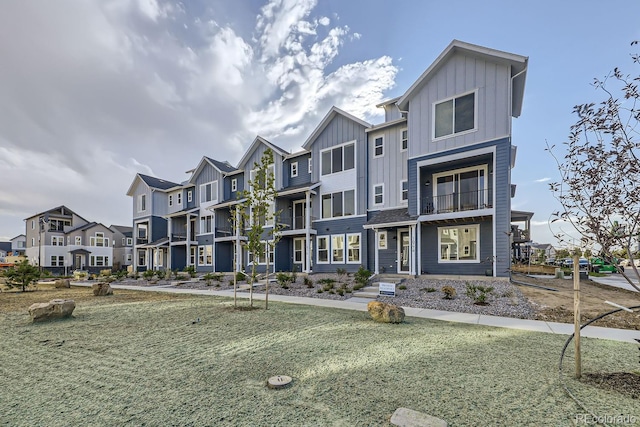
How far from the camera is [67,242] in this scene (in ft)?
126

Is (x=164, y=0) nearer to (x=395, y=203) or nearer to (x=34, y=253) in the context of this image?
(x=395, y=203)

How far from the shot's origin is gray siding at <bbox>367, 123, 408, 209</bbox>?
667 inches

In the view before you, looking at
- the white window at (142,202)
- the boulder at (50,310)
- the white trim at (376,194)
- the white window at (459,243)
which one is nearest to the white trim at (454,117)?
the white trim at (376,194)

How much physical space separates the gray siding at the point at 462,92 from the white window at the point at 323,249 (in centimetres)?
813

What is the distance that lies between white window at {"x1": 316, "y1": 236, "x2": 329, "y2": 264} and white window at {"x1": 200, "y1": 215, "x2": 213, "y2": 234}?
1227 centimetres

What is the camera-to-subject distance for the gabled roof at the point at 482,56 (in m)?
12.6

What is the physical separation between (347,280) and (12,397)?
13.6 meters

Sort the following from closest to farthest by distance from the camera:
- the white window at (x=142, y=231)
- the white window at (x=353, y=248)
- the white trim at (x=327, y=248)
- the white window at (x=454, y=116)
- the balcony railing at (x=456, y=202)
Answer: the white window at (x=454, y=116) → the balcony railing at (x=456, y=202) → the white window at (x=353, y=248) → the white trim at (x=327, y=248) → the white window at (x=142, y=231)

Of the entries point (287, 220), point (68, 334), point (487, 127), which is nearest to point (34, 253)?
point (287, 220)

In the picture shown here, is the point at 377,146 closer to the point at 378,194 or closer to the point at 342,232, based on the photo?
the point at 378,194

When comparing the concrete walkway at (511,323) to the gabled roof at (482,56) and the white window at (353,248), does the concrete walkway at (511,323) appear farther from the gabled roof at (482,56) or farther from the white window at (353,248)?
the gabled roof at (482,56)

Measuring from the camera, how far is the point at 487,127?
13.2m

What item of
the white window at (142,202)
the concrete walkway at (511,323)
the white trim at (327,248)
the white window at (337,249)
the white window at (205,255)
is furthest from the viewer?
the white window at (142,202)

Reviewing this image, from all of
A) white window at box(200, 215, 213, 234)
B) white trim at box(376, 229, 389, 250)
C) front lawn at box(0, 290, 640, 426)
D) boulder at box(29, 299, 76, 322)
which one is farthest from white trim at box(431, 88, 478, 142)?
white window at box(200, 215, 213, 234)
